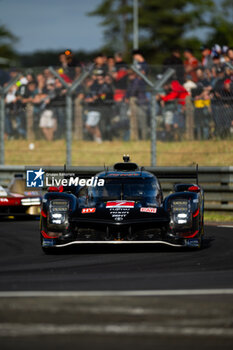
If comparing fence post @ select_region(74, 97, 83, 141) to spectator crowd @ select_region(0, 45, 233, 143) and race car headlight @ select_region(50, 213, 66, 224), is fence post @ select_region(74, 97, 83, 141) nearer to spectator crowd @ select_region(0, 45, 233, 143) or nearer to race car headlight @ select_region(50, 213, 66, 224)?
spectator crowd @ select_region(0, 45, 233, 143)

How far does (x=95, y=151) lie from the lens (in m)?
21.0

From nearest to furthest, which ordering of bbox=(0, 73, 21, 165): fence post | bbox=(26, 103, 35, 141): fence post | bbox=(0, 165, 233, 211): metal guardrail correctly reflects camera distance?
bbox=(0, 165, 233, 211): metal guardrail
bbox=(0, 73, 21, 165): fence post
bbox=(26, 103, 35, 141): fence post

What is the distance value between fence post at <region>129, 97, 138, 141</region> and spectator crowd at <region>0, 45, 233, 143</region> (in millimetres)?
48

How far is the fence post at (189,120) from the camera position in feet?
61.3

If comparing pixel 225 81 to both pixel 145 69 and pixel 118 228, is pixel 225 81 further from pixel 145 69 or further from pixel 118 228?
pixel 118 228

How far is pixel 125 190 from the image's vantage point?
12164 mm

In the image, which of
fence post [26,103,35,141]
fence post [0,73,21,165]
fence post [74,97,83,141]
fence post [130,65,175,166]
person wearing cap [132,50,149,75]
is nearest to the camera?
fence post [130,65,175,166]

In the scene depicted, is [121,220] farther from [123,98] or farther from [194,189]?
[123,98]

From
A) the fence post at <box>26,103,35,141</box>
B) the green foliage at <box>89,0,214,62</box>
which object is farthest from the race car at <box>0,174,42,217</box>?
the green foliage at <box>89,0,214,62</box>

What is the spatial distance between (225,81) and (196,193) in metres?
6.66

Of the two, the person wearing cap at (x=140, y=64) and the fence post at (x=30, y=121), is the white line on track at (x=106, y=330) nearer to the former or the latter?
the person wearing cap at (x=140, y=64)

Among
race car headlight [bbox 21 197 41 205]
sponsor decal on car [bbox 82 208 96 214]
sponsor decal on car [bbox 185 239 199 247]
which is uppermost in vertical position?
sponsor decal on car [bbox 82 208 96 214]

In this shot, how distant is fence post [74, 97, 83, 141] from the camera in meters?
20.1

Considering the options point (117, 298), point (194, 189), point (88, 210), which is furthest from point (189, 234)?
point (117, 298)
